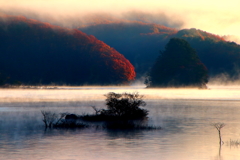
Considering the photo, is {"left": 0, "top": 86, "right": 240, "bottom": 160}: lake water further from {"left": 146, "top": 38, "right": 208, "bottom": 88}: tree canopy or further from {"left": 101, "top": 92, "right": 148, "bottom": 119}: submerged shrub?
{"left": 146, "top": 38, "right": 208, "bottom": 88}: tree canopy

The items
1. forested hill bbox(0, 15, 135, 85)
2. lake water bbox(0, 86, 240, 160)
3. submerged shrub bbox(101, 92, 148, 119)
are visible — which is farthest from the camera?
forested hill bbox(0, 15, 135, 85)

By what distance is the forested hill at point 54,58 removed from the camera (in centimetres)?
13775

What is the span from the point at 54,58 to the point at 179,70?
1514 inches

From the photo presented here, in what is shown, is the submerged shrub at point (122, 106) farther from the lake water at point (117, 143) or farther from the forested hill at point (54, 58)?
the forested hill at point (54, 58)

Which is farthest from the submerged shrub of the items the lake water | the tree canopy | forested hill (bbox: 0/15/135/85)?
forested hill (bbox: 0/15/135/85)

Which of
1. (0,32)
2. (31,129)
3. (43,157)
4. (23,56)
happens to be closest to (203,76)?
(23,56)

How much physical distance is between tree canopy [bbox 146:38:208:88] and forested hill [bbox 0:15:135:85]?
1531 centimetres

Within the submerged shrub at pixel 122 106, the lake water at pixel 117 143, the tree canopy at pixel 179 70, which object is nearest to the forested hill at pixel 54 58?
the tree canopy at pixel 179 70

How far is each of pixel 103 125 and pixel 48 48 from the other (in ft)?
375

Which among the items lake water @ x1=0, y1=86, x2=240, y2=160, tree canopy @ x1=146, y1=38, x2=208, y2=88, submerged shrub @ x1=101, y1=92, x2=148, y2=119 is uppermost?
tree canopy @ x1=146, y1=38, x2=208, y2=88

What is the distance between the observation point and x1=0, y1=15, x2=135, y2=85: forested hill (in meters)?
138

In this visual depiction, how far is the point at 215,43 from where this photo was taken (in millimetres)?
177625

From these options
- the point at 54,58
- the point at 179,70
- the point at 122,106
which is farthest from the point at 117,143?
the point at 54,58

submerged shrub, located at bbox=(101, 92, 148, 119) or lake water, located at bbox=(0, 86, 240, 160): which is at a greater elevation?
submerged shrub, located at bbox=(101, 92, 148, 119)
